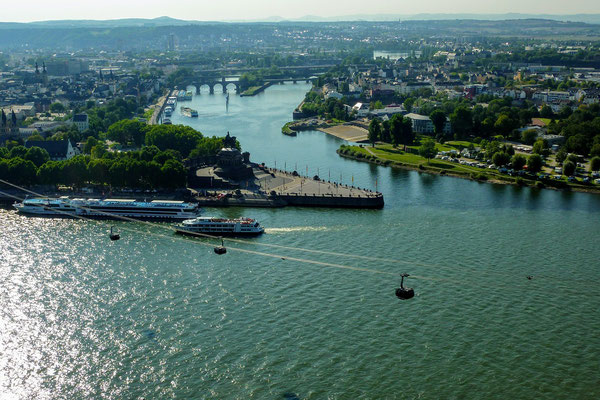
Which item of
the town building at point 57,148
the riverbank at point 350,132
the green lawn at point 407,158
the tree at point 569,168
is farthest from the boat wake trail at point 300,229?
the riverbank at point 350,132

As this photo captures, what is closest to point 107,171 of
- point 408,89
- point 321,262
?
point 321,262

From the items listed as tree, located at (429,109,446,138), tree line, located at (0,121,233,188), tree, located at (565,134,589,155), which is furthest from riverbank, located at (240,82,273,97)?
tree, located at (565,134,589,155)

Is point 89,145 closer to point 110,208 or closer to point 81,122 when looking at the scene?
point 81,122

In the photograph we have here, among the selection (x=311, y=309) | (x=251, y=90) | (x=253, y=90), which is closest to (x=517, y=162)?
(x=311, y=309)

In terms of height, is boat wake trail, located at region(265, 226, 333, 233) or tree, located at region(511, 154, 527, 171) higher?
tree, located at region(511, 154, 527, 171)

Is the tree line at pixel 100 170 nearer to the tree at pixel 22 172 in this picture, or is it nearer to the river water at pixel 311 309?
the tree at pixel 22 172

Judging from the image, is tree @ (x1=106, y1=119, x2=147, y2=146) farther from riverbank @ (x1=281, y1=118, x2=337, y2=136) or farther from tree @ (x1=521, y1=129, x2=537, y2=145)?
tree @ (x1=521, y1=129, x2=537, y2=145)

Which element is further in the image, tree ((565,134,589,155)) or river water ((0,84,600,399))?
tree ((565,134,589,155))
